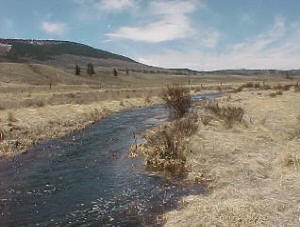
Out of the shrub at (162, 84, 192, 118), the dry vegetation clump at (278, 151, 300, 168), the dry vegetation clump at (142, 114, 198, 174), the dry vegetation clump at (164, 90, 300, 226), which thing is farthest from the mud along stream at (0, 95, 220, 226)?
the shrub at (162, 84, 192, 118)

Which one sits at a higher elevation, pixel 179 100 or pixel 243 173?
pixel 179 100

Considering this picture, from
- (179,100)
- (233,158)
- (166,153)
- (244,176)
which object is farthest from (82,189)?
(179,100)

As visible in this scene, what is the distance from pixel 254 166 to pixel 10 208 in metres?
8.93

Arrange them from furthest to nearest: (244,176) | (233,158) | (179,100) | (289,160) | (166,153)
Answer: (179,100) < (166,153) < (233,158) < (289,160) < (244,176)

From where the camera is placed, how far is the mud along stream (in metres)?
9.33

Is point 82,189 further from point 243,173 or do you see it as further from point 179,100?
point 179,100

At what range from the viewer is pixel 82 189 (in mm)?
11688

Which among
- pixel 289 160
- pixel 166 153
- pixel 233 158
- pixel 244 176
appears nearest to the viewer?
pixel 244 176

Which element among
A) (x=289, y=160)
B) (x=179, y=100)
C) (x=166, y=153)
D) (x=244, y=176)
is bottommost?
(x=244, y=176)

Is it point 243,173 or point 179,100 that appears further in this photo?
point 179,100

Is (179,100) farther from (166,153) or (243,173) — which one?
(243,173)

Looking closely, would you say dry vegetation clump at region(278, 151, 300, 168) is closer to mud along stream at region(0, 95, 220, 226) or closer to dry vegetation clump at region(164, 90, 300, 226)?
dry vegetation clump at region(164, 90, 300, 226)

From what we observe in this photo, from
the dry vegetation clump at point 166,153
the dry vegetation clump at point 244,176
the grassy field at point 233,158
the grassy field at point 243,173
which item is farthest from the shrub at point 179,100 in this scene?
the dry vegetation clump at point 166,153

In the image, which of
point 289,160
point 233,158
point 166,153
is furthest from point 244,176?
point 166,153
